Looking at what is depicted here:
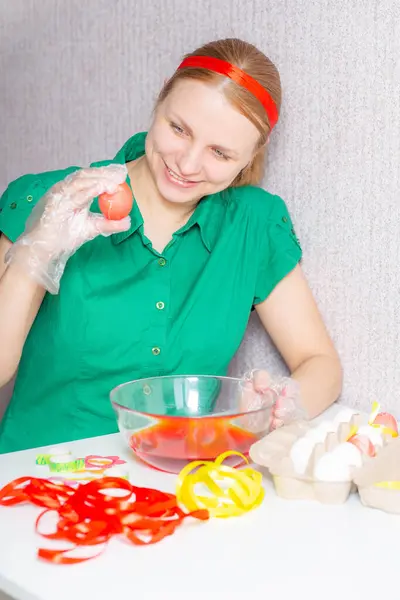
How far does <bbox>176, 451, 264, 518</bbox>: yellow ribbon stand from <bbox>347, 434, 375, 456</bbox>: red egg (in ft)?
0.41

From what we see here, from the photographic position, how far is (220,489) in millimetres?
868

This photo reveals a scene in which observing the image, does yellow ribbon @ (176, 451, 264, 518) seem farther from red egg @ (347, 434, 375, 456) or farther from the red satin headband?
the red satin headband

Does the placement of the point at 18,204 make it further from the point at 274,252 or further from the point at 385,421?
the point at 385,421

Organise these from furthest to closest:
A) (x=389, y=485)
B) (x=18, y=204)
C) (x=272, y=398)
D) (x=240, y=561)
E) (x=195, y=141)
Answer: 1. (x=18, y=204)
2. (x=195, y=141)
3. (x=272, y=398)
4. (x=389, y=485)
5. (x=240, y=561)

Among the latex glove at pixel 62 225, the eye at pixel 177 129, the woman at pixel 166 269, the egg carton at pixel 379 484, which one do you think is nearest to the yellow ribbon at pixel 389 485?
the egg carton at pixel 379 484

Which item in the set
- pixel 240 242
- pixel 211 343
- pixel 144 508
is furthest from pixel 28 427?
pixel 144 508

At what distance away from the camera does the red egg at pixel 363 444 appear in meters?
0.93

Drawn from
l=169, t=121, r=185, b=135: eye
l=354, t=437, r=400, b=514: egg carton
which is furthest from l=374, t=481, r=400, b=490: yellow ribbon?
l=169, t=121, r=185, b=135: eye

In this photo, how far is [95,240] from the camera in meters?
1.26

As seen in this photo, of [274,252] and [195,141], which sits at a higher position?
[195,141]

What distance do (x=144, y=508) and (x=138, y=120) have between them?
1.00m

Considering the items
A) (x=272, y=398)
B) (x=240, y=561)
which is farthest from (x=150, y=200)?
(x=240, y=561)

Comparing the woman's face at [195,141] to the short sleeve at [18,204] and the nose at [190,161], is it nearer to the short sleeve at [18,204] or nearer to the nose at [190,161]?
the nose at [190,161]

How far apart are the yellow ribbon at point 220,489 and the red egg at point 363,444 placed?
0.12 metres
